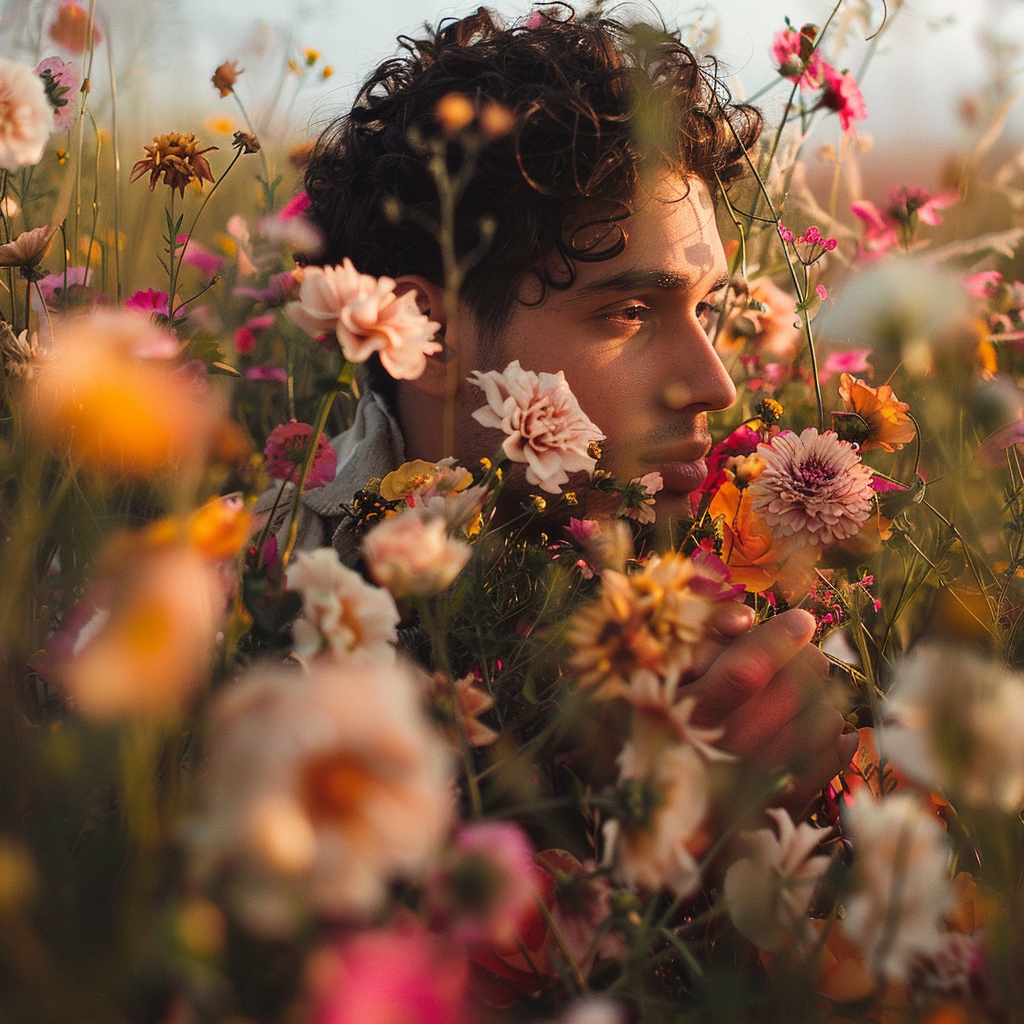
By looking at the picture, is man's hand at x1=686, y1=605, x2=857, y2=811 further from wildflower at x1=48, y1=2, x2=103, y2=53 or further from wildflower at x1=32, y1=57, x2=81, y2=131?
wildflower at x1=48, y1=2, x2=103, y2=53

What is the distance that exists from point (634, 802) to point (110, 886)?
0.18m

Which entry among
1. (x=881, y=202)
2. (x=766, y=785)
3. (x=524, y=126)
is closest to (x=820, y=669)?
(x=766, y=785)

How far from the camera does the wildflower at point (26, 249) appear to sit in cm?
69

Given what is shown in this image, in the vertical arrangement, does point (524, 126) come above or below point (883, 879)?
above

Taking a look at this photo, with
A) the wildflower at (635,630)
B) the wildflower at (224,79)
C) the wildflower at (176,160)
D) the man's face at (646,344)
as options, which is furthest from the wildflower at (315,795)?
the wildflower at (224,79)

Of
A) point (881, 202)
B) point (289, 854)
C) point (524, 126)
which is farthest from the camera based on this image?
point (881, 202)

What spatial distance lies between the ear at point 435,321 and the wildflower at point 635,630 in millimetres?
611

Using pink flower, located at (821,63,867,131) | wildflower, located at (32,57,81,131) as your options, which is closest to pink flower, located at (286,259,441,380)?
wildflower, located at (32,57,81,131)

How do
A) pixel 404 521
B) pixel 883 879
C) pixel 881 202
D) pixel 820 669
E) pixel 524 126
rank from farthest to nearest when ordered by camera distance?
pixel 881 202 → pixel 524 126 → pixel 820 669 → pixel 404 521 → pixel 883 879

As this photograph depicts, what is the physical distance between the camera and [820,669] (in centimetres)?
62

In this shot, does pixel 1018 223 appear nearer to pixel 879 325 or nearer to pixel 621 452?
pixel 621 452

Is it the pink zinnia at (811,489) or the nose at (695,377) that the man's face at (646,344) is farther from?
the pink zinnia at (811,489)

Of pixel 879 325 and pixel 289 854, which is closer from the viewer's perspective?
pixel 289 854

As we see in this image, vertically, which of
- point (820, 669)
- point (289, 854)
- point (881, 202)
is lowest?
point (820, 669)
